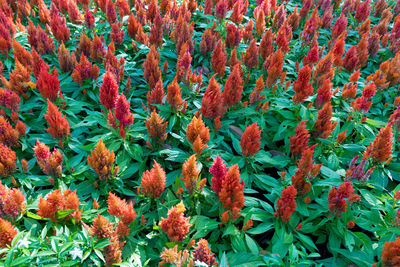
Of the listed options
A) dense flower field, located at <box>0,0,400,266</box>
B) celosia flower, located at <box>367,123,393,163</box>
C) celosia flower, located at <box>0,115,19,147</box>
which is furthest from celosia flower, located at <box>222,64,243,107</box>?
celosia flower, located at <box>0,115,19,147</box>

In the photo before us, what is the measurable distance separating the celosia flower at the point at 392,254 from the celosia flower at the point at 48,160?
2.49m

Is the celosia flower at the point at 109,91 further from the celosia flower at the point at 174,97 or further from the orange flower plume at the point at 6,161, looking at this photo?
the orange flower plume at the point at 6,161

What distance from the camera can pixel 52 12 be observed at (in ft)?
13.9

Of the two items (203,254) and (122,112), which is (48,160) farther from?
(203,254)

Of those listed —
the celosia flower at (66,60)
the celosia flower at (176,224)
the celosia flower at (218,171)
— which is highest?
the celosia flower at (66,60)

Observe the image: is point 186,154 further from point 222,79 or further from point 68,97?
point 68,97

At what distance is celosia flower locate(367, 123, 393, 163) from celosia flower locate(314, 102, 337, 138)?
1.36 ft

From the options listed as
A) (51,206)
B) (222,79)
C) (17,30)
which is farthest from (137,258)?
(17,30)

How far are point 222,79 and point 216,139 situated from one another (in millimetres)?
1055

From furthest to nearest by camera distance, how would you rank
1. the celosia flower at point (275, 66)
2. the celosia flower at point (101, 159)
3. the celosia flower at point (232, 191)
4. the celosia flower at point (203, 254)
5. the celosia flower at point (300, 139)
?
the celosia flower at point (275, 66) < the celosia flower at point (300, 139) < the celosia flower at point (101, 159) < the celosia flower at point (232, 191) < the celosia flower at point (203, 254)

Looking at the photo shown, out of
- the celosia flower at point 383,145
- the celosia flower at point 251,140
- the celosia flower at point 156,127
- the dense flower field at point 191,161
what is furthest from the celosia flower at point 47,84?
the celosia flower at point 383,145

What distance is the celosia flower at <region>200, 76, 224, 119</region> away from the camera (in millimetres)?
2793

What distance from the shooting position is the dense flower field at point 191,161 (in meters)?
2.09

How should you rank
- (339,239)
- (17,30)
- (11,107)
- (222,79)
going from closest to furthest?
1. (339,239)
2. (11,107)
3. (222,79)
4. (17,30)
